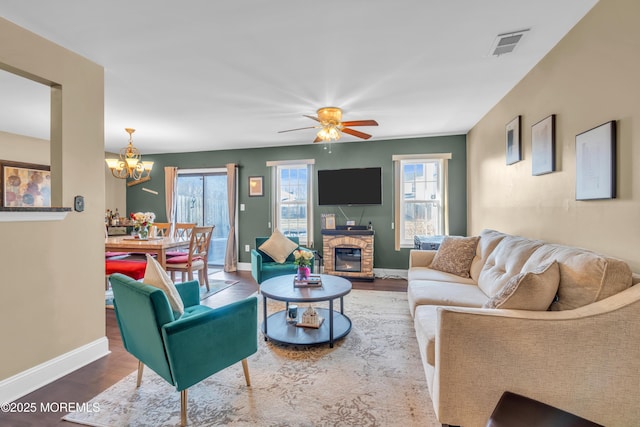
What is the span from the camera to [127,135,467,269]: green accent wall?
504 centimetres

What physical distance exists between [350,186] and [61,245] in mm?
4009

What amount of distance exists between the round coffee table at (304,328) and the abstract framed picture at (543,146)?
76.4 inches

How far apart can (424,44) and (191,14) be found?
1.64 metres

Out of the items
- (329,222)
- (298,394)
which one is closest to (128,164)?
(329,222)

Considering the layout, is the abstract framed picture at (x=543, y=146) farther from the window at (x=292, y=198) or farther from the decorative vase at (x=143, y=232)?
the decorative vase at (x=143, y=232)

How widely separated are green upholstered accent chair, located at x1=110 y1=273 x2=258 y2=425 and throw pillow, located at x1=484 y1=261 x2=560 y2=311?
149 cm

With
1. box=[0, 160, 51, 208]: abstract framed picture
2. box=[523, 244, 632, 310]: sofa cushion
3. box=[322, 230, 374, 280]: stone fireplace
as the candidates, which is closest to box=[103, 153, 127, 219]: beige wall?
box=[0, 160, 51, 208]: abstract framed picture

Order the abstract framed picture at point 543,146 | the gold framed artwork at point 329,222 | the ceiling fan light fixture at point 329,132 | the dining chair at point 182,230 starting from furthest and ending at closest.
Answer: the gold framed artwork at point 329,222 < the dining chair at point 182,230 < the ceiling fan light fixture at point 329,132 < the abstract framed picture at point 543,146

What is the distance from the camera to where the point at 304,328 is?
2.88 meters

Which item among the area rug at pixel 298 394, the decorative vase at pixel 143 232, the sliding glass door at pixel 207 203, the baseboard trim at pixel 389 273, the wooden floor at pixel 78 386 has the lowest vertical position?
the wooden floor at pixel 78 386

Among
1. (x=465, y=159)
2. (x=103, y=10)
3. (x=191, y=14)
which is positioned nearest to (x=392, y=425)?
(x=191, y=14)

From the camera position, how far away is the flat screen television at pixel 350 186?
5.23 meters

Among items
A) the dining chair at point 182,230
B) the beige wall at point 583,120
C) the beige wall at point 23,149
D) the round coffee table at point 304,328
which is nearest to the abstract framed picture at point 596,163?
the beige wall at point 583,120

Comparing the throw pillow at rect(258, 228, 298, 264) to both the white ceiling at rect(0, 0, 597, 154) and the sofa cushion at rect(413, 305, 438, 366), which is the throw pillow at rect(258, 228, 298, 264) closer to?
→ the white ceiling at rect(0, 0, 597, 154)
